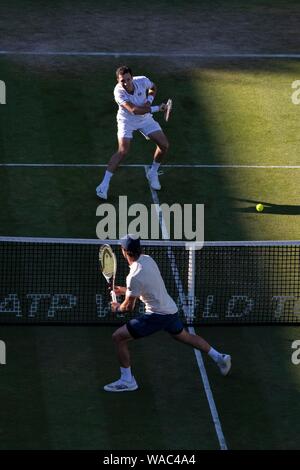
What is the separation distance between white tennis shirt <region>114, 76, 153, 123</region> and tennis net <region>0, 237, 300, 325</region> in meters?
2.70

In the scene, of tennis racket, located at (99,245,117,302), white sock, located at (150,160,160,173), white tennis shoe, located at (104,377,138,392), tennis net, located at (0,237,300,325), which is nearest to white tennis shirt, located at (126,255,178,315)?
tennis racket, located at (99,245,117,302)

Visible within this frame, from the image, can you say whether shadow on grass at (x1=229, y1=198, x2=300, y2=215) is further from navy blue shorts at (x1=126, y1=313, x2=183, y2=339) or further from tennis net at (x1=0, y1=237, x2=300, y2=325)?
→ navy blue shorts at (x1=126, y1=313, x2=183, y2=339)

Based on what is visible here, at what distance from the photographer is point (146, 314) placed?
615 inches

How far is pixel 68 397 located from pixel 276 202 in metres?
7.12

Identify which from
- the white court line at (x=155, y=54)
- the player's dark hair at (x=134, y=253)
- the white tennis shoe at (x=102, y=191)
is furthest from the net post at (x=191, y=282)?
the white court line at (x=155, y=54)

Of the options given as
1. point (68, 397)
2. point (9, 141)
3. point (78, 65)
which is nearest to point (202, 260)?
point (68, 397)

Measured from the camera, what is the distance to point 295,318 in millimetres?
17656

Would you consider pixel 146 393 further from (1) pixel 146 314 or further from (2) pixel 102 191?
(2) pixel 102 191

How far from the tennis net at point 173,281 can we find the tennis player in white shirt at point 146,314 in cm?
170

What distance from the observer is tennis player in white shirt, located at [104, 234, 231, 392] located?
1527 centimetres

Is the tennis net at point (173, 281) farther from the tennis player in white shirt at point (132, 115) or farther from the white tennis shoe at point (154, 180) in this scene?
the white tennis shoe at point (154, 180)

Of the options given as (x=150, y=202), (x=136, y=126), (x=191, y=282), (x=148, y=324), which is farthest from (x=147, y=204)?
(x=148, y=324)

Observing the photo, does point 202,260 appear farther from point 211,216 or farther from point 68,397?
point 68,397

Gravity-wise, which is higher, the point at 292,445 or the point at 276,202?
the point at 276,202
